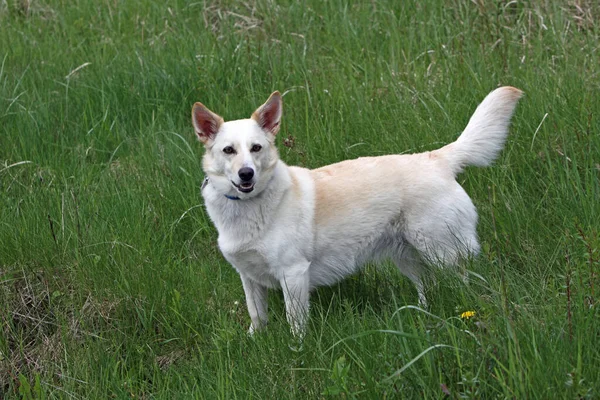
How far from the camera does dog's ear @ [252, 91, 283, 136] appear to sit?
14.4ft

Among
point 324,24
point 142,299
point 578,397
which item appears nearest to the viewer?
point 578,397

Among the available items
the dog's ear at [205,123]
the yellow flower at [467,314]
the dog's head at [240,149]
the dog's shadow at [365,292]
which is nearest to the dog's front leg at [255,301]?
the dog's shadow at [365,292]

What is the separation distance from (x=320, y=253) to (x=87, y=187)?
190 centimetres

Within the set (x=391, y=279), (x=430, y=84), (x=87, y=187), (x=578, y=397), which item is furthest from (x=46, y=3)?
(x=578, y=397)

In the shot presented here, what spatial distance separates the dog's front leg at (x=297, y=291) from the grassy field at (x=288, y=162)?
0.23ft

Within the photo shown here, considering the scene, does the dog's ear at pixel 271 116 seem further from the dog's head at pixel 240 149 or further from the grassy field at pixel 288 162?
the grassy field at pixel 288 162

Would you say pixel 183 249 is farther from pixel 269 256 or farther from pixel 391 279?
pixel 391 279

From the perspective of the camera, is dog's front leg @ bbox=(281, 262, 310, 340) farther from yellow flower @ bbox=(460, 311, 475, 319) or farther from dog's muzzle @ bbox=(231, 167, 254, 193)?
yellow flower @ bbox=(460, 311, 475, 319)

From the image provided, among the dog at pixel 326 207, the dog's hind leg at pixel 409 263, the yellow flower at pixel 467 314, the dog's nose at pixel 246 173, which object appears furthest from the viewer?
the dog's hind leg at pixel 409 263

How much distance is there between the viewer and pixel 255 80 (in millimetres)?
6559

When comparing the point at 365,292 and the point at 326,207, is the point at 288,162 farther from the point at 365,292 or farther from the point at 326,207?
the point at 365,292

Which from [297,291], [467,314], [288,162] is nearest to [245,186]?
[297,291]

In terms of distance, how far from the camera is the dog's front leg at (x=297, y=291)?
4.10 metres

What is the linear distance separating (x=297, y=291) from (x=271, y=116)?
961 mm
